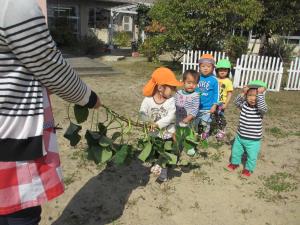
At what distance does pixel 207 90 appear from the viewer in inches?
204

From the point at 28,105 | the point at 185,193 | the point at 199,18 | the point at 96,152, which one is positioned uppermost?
the point at 199,18

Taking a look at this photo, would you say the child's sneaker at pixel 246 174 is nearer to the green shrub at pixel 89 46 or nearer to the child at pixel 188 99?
the child at pixel 188 99

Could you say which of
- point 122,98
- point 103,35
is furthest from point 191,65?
point 103,35

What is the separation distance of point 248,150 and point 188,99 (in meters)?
1.00

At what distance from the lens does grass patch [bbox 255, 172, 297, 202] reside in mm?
4043

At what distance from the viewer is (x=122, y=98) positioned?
332 inches

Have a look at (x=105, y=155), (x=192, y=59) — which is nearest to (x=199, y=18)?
(x=192, y=59)

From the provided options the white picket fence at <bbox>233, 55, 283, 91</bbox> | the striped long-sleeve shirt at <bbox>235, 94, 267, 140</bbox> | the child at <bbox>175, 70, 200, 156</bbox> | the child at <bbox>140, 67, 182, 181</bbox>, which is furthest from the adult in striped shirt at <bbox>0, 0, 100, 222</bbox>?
the white picket fence at <bbox>233, 55, 283, 91</bbox>

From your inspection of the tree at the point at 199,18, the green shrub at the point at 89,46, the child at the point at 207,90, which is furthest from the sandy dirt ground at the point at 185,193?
the green shrub at the point at 89,46

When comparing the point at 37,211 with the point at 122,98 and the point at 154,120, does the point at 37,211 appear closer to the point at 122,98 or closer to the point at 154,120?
the point at 154,120

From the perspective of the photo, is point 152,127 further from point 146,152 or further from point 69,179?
point 69,179

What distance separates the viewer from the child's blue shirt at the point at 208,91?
16.9ft

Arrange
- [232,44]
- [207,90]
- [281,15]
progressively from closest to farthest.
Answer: [207,90], [232,44], [281,15]

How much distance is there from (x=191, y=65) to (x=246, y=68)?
1.85 m
